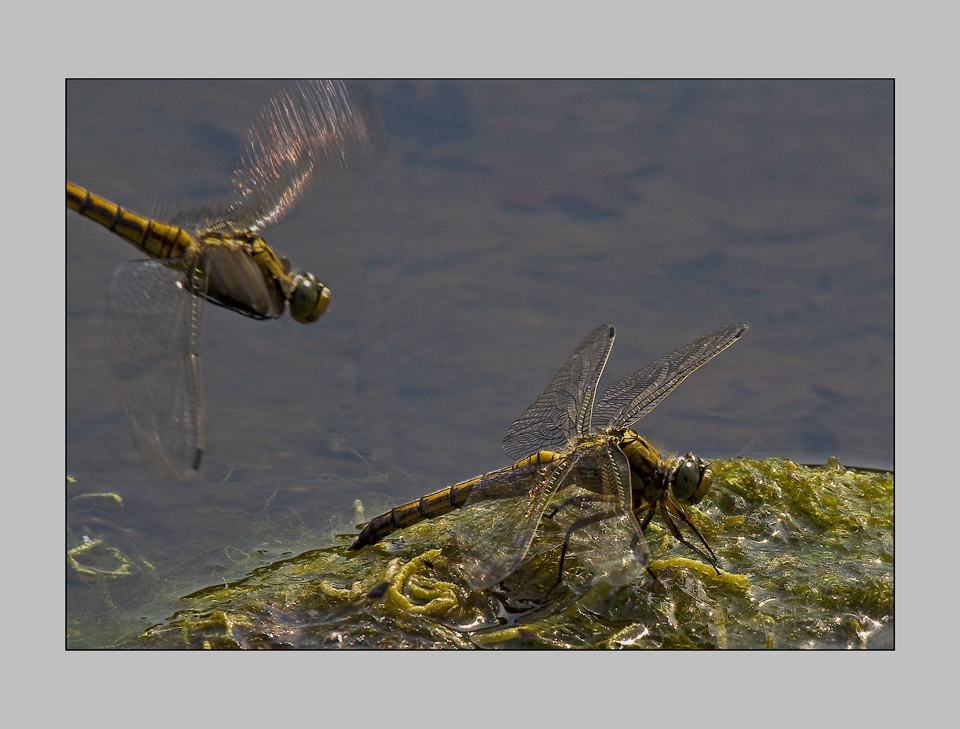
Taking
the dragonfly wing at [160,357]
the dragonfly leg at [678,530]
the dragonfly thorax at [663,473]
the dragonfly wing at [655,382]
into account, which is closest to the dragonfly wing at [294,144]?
the dragonfly wing at [160,357]

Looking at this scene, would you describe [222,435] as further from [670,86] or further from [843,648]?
[670,86]

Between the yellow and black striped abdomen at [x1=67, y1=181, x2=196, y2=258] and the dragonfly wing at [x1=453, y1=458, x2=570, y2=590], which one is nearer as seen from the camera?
the dragonfly wing at [x1=453, y1=458, x2=570, y2=590]

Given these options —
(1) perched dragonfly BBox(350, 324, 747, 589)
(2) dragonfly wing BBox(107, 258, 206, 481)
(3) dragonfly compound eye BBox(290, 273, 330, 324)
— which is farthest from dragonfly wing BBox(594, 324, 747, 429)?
(2) dragonfly wing BBox(107, 258, 206, 481)

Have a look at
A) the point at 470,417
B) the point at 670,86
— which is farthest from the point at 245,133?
the point at 670,86

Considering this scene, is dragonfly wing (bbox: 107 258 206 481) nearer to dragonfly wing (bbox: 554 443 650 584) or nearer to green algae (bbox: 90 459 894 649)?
green algae (bbox: 90 459 894 649)

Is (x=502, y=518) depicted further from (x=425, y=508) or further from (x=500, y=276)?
(x=500, y=276)

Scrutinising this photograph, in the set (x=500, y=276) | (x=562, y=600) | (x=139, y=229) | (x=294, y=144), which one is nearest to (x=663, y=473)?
(x=562, y=600)

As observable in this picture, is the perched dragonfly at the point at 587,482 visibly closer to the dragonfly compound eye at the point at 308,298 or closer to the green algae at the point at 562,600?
the green algae at the point at 562,600

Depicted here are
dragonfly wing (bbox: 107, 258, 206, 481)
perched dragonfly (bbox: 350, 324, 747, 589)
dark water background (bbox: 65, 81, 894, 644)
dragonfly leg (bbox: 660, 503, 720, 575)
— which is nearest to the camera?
dragonfly wing (bbox: 107, 258, 206, 481)
